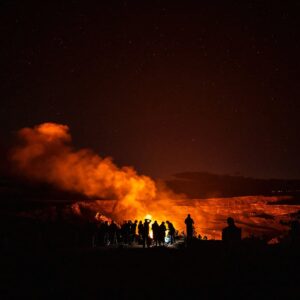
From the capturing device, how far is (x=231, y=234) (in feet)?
32.3

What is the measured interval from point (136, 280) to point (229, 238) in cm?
386

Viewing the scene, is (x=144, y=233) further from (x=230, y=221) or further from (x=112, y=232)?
(x=230, y=221)

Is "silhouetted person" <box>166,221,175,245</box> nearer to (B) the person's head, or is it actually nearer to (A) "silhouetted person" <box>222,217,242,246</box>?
(A) "silhouetted person" <box>222,217,242,246</box>

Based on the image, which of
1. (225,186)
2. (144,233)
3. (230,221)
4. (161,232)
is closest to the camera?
(230,221)

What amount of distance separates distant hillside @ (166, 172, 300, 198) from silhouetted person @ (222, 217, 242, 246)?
1866 inches

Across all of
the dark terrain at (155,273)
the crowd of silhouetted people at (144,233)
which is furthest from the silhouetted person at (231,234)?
the crowd of silhouetted people at (144,233)

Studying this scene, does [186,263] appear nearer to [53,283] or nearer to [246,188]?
[53,283]

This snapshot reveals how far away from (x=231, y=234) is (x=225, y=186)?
66.6 meters

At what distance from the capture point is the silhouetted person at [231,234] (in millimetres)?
9781

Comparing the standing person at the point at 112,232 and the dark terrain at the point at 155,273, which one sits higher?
the standing person at the point at 112,232

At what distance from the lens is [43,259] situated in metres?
15.5

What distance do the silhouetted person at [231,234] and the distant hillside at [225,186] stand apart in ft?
155

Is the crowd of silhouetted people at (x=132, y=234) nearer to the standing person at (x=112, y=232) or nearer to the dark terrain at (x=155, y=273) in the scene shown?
the standing person at (x=112, y=232)

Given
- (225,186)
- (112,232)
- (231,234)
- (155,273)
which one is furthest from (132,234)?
(225,186)
